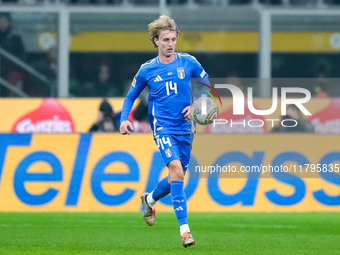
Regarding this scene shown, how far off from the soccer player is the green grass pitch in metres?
0.76

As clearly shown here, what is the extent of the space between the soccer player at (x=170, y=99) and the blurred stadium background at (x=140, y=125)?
797 millimetres

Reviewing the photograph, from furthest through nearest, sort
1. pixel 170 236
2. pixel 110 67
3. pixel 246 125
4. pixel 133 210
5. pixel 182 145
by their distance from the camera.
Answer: pixel 110 67 < pixel 246 125 < pixel 133 210 < pixel 170 236 < pixel 182 145

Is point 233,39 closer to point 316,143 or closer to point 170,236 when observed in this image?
point 316,143

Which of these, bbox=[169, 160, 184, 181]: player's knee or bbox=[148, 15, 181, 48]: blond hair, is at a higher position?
bbox=[148, 15, 181, 48]: blond hair

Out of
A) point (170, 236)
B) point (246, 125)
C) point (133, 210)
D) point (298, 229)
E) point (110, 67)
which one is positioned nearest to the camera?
point (170, 236)

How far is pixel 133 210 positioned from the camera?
44.0ft

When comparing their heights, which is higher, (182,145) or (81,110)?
(182,145)

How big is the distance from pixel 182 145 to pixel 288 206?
5157mm

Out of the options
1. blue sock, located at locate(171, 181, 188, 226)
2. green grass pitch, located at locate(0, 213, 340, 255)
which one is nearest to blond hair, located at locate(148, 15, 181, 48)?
blue sock, located at locate(171, 181, 188, 226)

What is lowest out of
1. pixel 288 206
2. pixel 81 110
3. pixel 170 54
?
pixel 288 206

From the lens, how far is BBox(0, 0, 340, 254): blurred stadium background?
1209cm

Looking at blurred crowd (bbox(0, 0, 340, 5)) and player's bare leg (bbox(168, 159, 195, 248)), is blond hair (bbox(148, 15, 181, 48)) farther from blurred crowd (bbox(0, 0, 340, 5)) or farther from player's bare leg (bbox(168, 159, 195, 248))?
blurred crowd (bbox(0, 0, 340, 5))

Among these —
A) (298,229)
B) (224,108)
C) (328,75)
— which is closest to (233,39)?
(328,75)

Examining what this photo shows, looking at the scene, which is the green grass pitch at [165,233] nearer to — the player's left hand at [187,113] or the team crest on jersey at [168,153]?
the team crest on jersey at [168,153]
